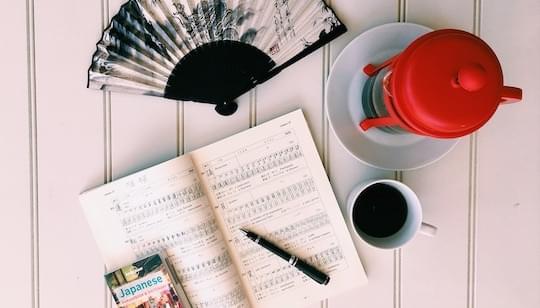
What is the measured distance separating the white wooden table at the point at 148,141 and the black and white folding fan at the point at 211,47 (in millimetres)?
19

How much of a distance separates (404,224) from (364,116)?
153mm

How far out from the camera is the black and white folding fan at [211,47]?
688 mm

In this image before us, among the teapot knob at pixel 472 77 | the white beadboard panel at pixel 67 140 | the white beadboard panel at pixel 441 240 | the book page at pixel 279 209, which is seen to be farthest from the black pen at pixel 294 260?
the teapot knob at pixel 472 77

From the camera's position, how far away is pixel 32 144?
71 cm

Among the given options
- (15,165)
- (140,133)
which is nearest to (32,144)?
(15,165)

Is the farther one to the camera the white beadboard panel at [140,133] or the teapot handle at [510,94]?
the white beadboard panel at [140,133]

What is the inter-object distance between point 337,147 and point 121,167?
0.98 ft

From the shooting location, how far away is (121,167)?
27.8 inches

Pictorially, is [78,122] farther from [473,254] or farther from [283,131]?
[473,254]

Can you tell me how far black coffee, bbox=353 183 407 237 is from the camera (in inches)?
26.9

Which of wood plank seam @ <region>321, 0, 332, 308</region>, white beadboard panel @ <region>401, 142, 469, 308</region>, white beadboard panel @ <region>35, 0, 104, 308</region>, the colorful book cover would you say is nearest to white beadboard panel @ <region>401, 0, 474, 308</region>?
white beadboard panel @ <region>401, 142, 469, 308</region>

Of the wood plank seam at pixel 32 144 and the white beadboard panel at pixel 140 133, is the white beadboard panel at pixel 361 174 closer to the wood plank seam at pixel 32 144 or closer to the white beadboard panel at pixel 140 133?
the white beadboard panel at pixel 140 133

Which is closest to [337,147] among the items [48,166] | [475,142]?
[475,142]

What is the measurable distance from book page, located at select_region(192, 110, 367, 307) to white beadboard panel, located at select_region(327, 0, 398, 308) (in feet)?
0.05
